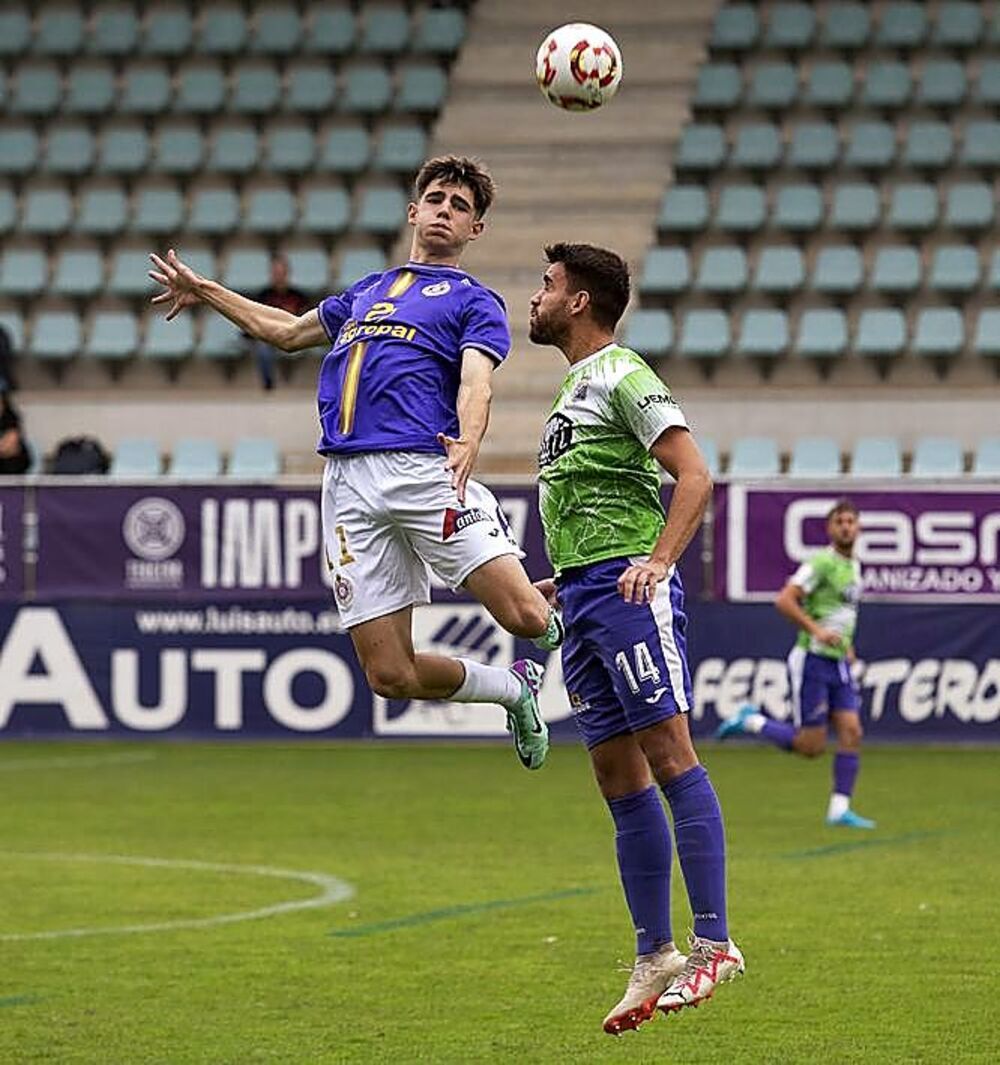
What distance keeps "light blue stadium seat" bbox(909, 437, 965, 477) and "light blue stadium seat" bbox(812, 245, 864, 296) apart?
101 inches

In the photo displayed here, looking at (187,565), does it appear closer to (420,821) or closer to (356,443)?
(420,821)

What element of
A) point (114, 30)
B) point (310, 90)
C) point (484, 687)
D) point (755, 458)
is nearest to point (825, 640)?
point (484, 687)

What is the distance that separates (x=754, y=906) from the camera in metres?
10.4

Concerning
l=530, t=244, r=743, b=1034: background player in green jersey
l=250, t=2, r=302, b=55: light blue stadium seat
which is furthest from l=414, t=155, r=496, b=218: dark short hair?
l=250, t=2, r=302, b=55: light blue stadium seat

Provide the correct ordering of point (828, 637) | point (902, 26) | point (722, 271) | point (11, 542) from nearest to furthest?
point (828, 637) → point (11, 542) → point (722, 271) → point (902, 26)

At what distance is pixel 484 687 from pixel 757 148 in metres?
18.6

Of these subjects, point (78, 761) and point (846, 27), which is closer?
point (78, 761)

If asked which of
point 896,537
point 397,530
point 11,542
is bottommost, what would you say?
point 11,542

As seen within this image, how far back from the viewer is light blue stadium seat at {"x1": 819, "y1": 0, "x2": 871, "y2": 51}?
26750mm

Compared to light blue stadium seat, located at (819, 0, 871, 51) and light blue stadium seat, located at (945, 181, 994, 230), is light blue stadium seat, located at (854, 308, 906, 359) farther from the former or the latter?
light blue stadium seat, located at (819, 0, 871, 51)

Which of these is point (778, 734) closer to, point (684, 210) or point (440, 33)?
point (684, 210)

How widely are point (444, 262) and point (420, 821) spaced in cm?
684

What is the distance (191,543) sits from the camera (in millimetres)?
19016

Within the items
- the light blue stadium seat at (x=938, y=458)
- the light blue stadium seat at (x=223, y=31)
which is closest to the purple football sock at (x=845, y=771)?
the light blue stadium seat at (x=938, y=458)
